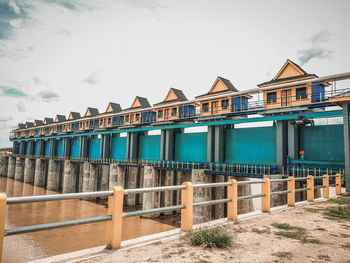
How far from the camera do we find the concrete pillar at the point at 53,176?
42.0 meters

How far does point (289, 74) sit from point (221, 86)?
24.2 ft

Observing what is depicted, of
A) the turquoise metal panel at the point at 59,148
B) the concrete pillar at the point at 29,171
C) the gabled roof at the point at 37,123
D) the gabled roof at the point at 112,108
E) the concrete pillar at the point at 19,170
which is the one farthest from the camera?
the gabled roof at the point at 37,123

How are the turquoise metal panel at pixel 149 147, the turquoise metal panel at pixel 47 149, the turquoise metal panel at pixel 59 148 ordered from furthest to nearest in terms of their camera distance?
the turquoise metal panel at pixel 47 149 → the turquoise metal panel at pixel 59 148 → the turquoise metal panel at pixel 149 147

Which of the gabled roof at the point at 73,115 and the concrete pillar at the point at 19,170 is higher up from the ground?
the gabled roof at the point at 73,115

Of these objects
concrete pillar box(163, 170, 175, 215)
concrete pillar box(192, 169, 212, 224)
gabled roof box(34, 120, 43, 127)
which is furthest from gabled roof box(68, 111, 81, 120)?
concrete pillar box(192, 169, 212, 224)

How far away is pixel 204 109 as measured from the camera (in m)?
28.4

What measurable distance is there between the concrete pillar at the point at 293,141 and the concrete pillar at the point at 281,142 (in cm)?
39

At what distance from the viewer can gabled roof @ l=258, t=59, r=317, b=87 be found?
70.9ft

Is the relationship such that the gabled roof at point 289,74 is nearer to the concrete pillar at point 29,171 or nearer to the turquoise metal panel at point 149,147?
→ the turquoise metal panel at point 149,147

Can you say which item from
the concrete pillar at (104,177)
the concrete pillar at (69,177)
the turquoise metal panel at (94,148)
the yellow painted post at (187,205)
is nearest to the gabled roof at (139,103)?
the concrete pillar at (104,177)

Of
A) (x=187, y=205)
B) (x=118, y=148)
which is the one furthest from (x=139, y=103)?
(x=187, y=205)

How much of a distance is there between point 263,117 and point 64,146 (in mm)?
46619

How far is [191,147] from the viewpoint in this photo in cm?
2897

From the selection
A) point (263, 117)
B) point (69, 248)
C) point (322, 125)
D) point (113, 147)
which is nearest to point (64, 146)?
point (113, 147)
